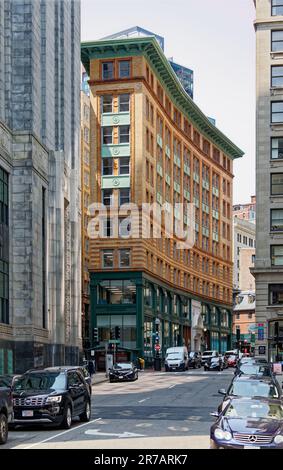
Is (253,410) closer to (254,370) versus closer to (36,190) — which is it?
(254,370)

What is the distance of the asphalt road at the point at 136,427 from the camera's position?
20.9 metres

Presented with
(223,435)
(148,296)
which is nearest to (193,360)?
(148,296)

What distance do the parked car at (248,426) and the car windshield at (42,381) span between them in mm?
8636

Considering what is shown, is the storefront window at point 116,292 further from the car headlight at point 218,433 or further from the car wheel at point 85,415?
the car headlight at point 218,433

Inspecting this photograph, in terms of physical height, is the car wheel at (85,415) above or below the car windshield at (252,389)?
below

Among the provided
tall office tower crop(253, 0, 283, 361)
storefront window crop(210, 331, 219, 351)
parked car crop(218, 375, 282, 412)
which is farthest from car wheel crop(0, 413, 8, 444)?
storefront window crop(210, 331, 219, 351)

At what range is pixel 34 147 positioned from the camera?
198ft

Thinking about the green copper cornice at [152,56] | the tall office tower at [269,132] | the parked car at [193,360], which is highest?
the green copper cornice at [152,56]

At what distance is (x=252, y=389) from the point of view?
2386cm

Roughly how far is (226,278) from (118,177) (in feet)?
159

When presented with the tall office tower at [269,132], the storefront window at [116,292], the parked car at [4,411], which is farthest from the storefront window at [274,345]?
the parked car at [4,411]

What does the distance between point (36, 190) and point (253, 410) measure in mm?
44296

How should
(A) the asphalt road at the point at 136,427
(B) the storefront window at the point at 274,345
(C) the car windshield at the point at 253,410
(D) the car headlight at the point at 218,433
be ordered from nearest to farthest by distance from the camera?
(D) the car headlight at the point at 218,433
(C) the car windshield at the point at 253,410
(A) the asphalt road at the point at 136,427
(B) the storefront window at the point at 274,345

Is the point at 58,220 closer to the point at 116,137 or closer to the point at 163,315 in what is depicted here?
the point at 116,137
